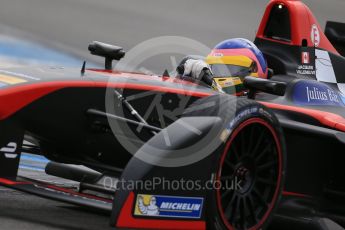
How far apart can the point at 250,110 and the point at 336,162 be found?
1288mm

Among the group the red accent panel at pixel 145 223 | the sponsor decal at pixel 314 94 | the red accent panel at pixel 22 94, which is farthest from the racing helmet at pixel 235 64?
the red accent panel at pixel 145 223

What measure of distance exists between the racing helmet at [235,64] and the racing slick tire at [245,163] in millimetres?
1518

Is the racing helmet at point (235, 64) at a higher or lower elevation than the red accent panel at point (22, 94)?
higher

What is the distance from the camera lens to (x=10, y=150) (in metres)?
5.39

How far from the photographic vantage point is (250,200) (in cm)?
509

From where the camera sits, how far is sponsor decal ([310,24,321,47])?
755 centimetres

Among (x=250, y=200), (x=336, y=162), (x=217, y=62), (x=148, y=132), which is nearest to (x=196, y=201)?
(x=250, y=200)

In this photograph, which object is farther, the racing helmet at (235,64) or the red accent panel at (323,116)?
the racing helmet at (235,64)

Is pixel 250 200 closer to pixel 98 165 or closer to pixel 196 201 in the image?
pixel 196 201

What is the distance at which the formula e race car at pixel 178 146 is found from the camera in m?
4.72

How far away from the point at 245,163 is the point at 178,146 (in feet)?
1.89

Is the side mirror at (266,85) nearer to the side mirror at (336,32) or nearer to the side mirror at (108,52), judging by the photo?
the side mirror at (108,52)

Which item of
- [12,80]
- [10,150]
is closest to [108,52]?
[12,80]

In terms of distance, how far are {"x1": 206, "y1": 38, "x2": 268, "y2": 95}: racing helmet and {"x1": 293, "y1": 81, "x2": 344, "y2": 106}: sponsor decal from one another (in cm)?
50
